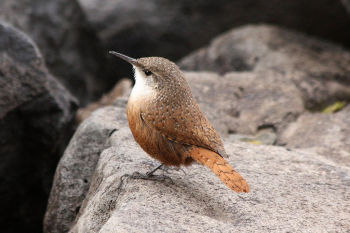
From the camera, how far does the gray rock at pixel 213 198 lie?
3037 mm

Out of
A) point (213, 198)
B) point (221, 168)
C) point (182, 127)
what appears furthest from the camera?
point (213, 198)

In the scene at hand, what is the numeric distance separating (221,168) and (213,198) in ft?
1.47

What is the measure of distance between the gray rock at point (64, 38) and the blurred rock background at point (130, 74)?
15 millimetres

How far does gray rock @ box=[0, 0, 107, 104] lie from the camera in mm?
6441

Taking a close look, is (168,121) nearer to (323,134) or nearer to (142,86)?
(142,86)

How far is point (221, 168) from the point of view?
122 inches

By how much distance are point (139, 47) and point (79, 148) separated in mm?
3845

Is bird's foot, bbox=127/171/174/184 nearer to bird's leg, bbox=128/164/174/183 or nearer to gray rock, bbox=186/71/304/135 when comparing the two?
bird's leg, bbox=128/164/174/183

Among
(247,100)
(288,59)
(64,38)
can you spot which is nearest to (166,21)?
(64,38)

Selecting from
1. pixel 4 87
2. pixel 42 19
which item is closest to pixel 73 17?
pixel 42 19

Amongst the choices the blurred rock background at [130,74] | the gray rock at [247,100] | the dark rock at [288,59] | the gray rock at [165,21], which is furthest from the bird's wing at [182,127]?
the gray rock at [165,21]

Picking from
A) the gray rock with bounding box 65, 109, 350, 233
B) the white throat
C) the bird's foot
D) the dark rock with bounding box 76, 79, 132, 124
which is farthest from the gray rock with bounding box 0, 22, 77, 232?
the bird's foot

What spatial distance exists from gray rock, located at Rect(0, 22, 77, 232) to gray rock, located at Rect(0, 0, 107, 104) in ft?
4.83

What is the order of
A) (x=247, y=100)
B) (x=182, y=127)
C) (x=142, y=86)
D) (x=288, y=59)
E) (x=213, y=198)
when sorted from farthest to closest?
(x=288, y=59) < (x=247, y=100) < (x=142, y=86) < (x=213, y=198) < (x=182, y=127)
